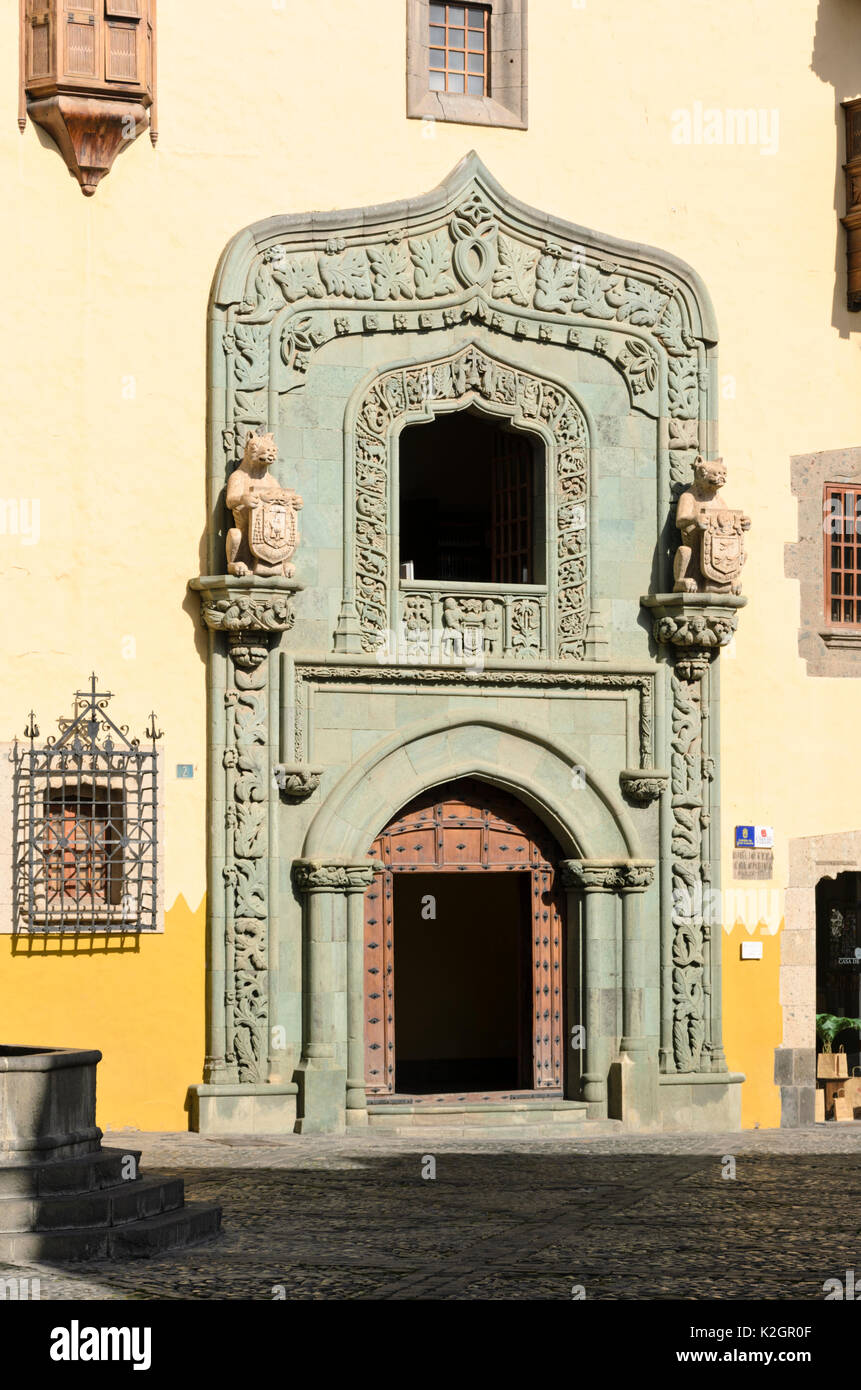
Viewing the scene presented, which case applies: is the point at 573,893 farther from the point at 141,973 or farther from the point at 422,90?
the point at 422,90

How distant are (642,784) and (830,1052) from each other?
312 centimetres

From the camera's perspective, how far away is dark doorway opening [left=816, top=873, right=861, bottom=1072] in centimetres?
1975

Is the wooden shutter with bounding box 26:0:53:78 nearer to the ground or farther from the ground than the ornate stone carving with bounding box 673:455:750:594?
farther from the ground

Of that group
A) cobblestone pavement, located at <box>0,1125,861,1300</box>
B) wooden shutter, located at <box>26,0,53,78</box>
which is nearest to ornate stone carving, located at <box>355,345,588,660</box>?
wooden shutter, located at <box>26,0,53,78</box>

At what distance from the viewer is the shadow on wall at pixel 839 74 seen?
19.1 m

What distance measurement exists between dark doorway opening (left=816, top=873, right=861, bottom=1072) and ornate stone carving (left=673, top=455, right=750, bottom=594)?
3.53m

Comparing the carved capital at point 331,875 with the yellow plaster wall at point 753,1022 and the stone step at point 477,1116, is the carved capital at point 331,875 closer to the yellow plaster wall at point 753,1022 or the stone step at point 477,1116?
the stone step at point 477,1116

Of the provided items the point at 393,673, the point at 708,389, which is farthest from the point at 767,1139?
the point at 708,389

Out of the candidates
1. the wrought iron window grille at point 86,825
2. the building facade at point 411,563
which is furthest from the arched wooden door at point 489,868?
the wrought iron window grille at point 86,825

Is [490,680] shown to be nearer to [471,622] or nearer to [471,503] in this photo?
[471,622]

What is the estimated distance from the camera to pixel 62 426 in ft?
54.2

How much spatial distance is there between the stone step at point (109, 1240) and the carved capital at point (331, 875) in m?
5.69

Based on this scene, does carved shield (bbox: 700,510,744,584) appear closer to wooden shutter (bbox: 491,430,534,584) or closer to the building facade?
the building facade
